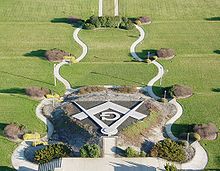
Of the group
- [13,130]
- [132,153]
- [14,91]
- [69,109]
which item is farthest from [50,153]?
[14,91]

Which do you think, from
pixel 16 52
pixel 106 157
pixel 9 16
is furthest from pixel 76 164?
pixel 9 16

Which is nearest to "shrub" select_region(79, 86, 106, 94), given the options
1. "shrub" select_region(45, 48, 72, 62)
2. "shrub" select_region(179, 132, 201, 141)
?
"shrub" select_region(45, 48, 72, 62)

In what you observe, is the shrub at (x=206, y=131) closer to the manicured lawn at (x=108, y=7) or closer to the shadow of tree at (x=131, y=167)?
the shadow of tree at (x=131, y=167)

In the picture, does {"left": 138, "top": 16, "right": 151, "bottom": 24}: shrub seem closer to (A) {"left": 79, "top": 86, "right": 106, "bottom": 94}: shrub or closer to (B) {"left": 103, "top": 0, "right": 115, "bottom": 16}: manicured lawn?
(B) {"left": 103, "top": 0, "right": 115, "bottom": 16}: manicured lawn

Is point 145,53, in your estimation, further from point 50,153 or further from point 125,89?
point 50,153

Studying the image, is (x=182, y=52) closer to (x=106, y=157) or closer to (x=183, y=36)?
(x=183, y=36)

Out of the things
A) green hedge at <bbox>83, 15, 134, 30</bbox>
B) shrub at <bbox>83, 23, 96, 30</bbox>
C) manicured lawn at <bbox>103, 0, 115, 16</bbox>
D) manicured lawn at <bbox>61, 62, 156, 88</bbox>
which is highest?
manicured lawn at <bbox>103, 0, 115, 16</bbox>

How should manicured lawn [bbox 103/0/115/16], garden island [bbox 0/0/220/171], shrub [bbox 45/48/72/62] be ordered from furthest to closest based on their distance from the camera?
manicured lawn [bbox 103/0/115/16], shrub [bbox 45/48/72/62], garden island [bbox 0/0/220/171]
